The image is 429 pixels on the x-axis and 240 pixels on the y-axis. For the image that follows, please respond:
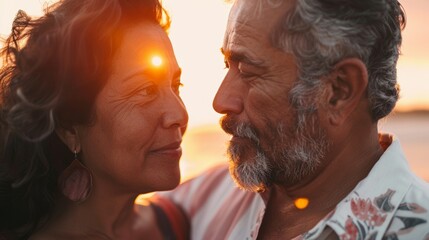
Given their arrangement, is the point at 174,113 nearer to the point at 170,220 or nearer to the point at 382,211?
the point at 170,220

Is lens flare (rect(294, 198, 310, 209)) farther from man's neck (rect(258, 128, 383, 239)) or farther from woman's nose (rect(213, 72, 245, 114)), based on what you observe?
woman's nose (rect(213, 72, 245, 114))

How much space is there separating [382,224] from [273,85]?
0.79 metres

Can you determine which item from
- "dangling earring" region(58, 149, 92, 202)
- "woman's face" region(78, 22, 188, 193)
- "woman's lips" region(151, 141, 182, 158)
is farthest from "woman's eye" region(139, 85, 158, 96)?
"dangling earring" region(58, 149, 92, 202)

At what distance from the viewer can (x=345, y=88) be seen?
9.59 ft

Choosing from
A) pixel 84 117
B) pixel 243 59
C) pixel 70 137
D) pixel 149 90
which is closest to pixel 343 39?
pixel 243 59

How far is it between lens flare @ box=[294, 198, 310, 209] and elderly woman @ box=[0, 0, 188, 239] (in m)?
0.60

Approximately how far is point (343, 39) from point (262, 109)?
0.49 metres

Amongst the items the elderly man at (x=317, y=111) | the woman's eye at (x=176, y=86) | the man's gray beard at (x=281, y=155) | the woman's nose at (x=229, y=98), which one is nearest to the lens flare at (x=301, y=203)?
the elderly man at (x=317, y=111)

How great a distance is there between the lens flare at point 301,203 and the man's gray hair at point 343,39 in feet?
1.51

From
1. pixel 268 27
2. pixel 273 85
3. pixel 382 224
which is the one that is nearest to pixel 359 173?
pixel 382 224

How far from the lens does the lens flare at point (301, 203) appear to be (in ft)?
10.2

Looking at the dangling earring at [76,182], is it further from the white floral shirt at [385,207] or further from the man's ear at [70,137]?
the white floral shirt at [385,207]

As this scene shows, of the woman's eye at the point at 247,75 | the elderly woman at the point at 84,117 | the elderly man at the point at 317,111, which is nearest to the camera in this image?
the elderly man at the point at 317,111

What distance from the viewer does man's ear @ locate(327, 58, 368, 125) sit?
113 inches
